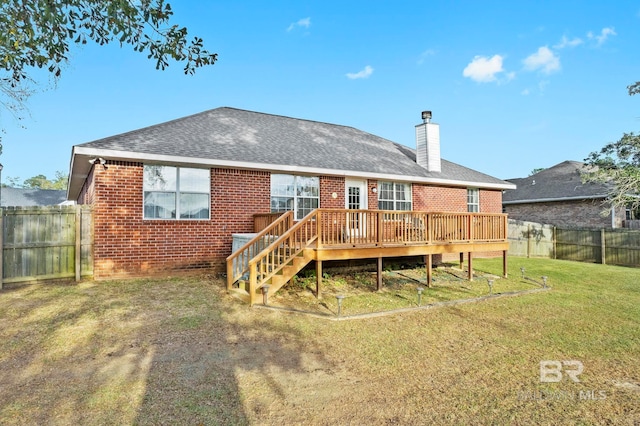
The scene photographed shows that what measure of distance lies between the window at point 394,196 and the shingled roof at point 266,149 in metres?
0.61

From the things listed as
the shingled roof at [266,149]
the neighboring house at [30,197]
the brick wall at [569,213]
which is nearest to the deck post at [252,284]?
the shingled roof at [266,149]

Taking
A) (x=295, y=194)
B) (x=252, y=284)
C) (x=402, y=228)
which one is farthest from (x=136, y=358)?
(x=295, y=194)

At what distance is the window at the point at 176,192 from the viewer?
9766mm

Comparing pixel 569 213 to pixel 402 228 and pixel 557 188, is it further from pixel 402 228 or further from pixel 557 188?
pixel 402 228

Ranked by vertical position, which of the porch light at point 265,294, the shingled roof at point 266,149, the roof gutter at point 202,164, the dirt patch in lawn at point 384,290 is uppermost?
the shingled roof at point 266,149

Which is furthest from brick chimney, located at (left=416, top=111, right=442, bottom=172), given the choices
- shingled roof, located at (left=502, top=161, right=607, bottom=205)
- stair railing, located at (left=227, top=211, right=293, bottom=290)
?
shingled roof, located at (left=502, top=161, right=607, bottom=205)

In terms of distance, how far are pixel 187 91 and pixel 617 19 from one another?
785 inches

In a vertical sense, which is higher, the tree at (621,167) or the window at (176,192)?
the tree at (621,167)

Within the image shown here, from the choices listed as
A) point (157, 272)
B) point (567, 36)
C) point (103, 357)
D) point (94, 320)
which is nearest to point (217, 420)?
point (103, 357)

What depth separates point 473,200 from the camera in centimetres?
1619

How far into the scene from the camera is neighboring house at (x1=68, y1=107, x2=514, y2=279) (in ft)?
30.5
